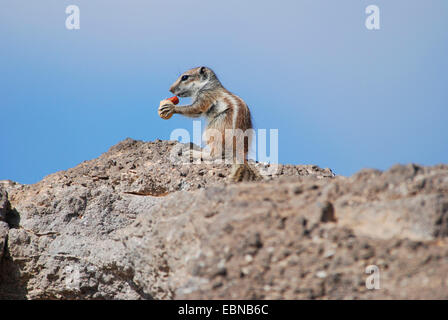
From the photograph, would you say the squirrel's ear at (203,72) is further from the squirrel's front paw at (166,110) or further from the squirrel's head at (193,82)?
the squirrel's front paw at (166,110)

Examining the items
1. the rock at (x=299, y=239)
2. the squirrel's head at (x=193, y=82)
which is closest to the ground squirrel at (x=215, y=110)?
the squirrel's head at (x=193, y=82)

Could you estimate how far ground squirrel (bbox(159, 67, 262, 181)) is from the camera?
772 centimetres

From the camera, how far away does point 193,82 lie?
9.20 metres

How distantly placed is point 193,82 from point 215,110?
37.7 inches

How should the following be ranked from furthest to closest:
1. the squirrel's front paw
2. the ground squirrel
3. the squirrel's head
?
the squirrel's head
the squirrel's front paw
the ground squirrel

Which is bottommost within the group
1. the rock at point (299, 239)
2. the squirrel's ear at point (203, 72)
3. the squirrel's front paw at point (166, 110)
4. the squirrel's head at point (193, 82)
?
the rock at point (299, 239)

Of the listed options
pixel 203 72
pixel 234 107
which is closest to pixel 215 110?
pixel 234 107

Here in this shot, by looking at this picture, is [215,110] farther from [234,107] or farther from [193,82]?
[193,82]

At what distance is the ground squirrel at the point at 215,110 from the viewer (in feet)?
25.3

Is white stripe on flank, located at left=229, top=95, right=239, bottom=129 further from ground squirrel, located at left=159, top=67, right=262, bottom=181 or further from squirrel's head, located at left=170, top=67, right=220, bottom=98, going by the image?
squirrel's head, located at left=170, top=67, right=220, bottom=98

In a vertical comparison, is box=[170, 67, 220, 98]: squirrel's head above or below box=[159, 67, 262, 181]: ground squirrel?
above

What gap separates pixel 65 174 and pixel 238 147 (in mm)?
2561

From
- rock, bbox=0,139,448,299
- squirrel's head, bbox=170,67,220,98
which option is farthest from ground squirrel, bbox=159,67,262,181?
rock, bbox=0,139,448,299
